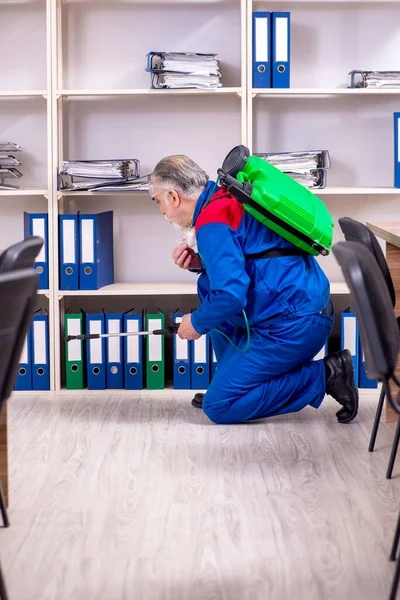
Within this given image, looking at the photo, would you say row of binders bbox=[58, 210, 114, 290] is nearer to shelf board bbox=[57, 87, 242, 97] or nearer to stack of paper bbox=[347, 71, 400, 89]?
shelf board bbox=[57, 87, 242, 97]

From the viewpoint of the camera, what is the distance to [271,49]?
3.97 metres

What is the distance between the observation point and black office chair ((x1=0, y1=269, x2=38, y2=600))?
1.59m

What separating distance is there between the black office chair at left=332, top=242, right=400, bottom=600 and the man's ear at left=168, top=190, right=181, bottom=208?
5.25 ft

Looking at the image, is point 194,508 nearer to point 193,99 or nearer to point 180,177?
point 180,177

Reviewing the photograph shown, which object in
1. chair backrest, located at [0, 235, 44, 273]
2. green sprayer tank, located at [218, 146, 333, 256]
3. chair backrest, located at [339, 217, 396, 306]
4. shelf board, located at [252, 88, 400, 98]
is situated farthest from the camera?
shelf board, located at [252, 88, 400, 98]

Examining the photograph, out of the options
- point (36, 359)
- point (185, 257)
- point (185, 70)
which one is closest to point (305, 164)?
point (185, 70)

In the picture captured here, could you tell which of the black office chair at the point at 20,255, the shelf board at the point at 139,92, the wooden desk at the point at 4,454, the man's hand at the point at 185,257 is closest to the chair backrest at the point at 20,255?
the black office chair at the point at 20,255

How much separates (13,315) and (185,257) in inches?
78.6

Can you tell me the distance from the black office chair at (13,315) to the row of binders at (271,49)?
2543mm

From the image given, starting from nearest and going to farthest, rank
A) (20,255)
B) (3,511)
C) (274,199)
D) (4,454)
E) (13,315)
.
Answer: (13,315) < (20,255) < (3,511) < (4,454) < (274,199)

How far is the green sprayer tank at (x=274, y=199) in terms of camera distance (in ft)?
10.8

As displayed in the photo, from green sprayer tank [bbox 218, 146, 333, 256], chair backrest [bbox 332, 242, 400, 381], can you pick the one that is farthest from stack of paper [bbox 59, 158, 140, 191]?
chair backrest [bbox 332, 242, 400, 381]

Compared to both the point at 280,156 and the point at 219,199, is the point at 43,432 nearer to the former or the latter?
the point at 219,199

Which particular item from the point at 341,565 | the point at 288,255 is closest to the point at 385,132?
the point at 288,255
